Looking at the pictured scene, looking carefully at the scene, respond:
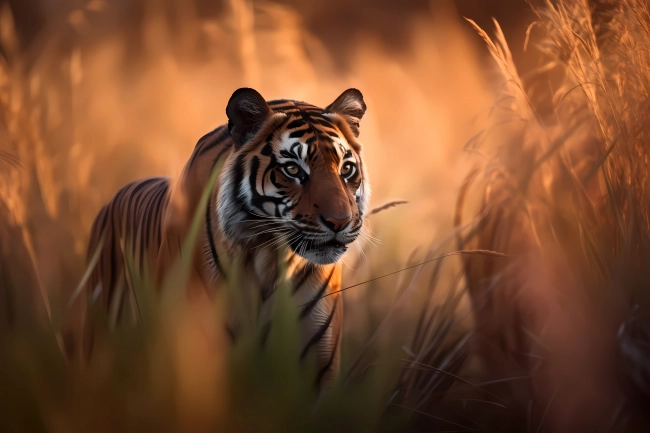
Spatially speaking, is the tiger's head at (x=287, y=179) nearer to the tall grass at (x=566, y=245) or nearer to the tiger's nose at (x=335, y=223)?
the tiger's nose at (x=335, y=223)

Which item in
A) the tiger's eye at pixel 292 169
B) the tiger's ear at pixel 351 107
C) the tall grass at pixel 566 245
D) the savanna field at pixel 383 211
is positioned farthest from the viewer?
the tall grass at pixel 566 245

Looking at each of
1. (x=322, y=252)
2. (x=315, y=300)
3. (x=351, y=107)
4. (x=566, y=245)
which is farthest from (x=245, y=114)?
(x=566, y=245)

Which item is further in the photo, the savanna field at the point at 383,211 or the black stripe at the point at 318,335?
the black stripe at the point at 318,335

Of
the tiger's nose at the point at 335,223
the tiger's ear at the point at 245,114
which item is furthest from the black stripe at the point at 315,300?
the tiger's ear at the point at 245,114

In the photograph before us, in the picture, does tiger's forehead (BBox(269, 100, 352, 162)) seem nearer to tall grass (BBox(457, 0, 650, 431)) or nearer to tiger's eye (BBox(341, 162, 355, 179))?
tiger's eye (BBox(341, 162, 355, 179))

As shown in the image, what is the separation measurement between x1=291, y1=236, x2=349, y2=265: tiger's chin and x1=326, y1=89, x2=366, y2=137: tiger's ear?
346 mm

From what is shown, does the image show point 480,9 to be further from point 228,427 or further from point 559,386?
point 228,427

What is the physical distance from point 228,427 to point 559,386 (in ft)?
3.18

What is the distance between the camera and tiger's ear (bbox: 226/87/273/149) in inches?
58.7

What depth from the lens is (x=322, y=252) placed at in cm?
148

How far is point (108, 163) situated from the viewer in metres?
1.53

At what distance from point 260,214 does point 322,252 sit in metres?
0.19

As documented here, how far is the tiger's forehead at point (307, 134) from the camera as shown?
4.98ft

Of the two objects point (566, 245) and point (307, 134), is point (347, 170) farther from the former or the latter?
point (566, 245)
